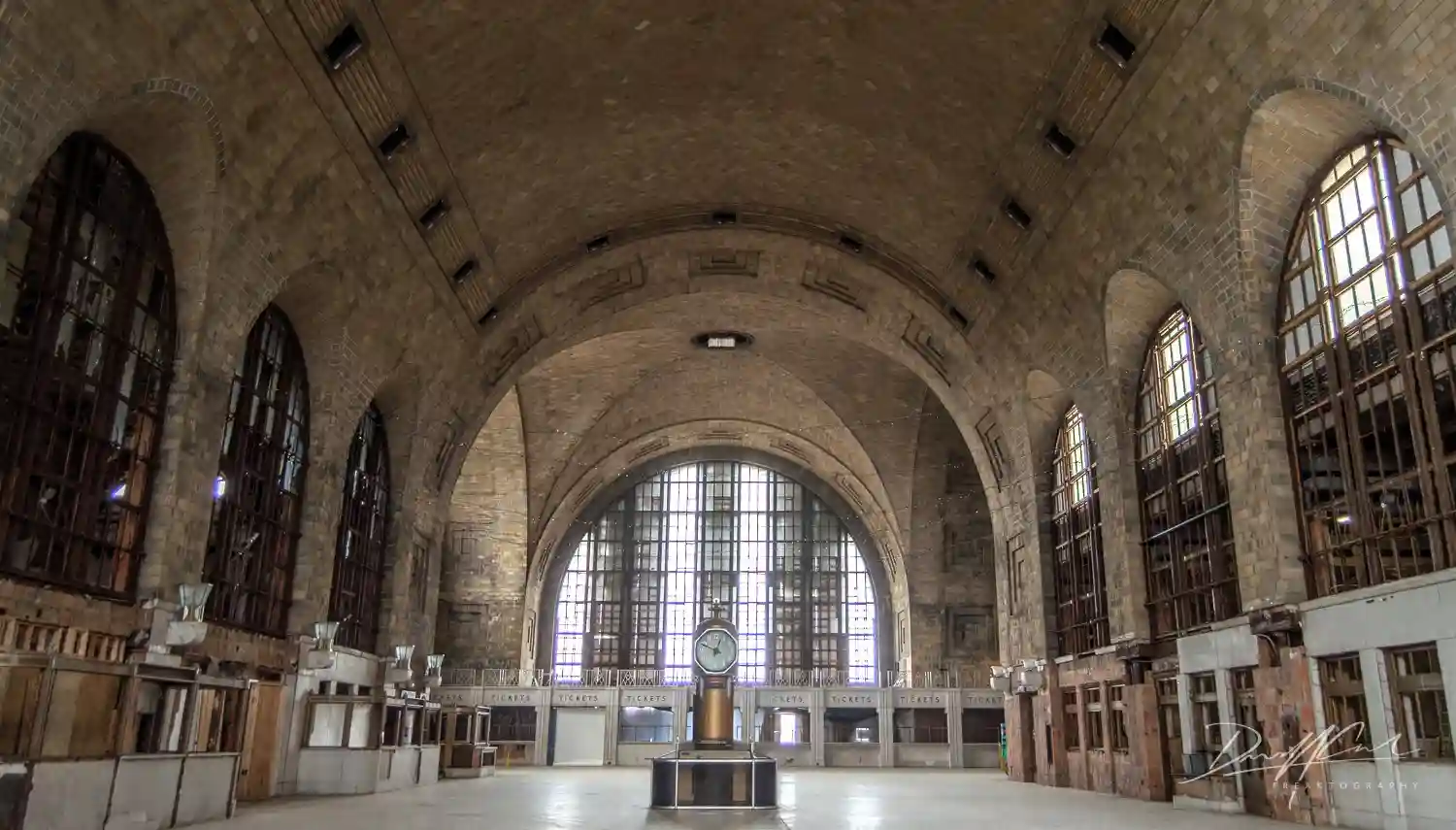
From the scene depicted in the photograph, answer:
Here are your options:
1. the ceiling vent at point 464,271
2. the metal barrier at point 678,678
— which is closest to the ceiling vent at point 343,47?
the ceiling vent at point 464,271

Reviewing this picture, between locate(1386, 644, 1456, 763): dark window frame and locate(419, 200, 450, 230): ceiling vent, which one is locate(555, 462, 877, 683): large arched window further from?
locate(1386, 644, 1456, 763): dark window frame

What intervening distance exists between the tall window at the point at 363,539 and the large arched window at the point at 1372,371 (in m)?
14.1

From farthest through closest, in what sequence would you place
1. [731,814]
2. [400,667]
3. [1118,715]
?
[400,667] < [1118,715] < [731,814]

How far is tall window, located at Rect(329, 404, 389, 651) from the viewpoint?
56.6 feet

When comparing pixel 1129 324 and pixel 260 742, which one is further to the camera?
pixel 1129 324

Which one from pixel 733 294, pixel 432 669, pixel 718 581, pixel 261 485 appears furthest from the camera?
pixel 718 581

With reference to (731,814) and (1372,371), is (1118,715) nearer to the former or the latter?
(1372,371)

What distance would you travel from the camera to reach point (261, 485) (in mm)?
14555

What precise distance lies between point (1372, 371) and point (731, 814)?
7961 millimetres

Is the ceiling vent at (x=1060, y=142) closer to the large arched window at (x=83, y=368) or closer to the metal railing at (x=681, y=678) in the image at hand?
the large arched window at (x=83, y=368)

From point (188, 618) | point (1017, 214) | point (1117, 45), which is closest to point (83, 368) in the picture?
point (188, 618)

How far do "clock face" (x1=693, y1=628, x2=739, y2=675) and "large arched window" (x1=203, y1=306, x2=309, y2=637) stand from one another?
20.7ft

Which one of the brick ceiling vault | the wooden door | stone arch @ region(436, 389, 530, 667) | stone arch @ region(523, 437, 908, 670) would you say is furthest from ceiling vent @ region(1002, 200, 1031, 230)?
stone arch @ region(523, 437, 908, 670)

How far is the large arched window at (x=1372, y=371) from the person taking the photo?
922 cm
